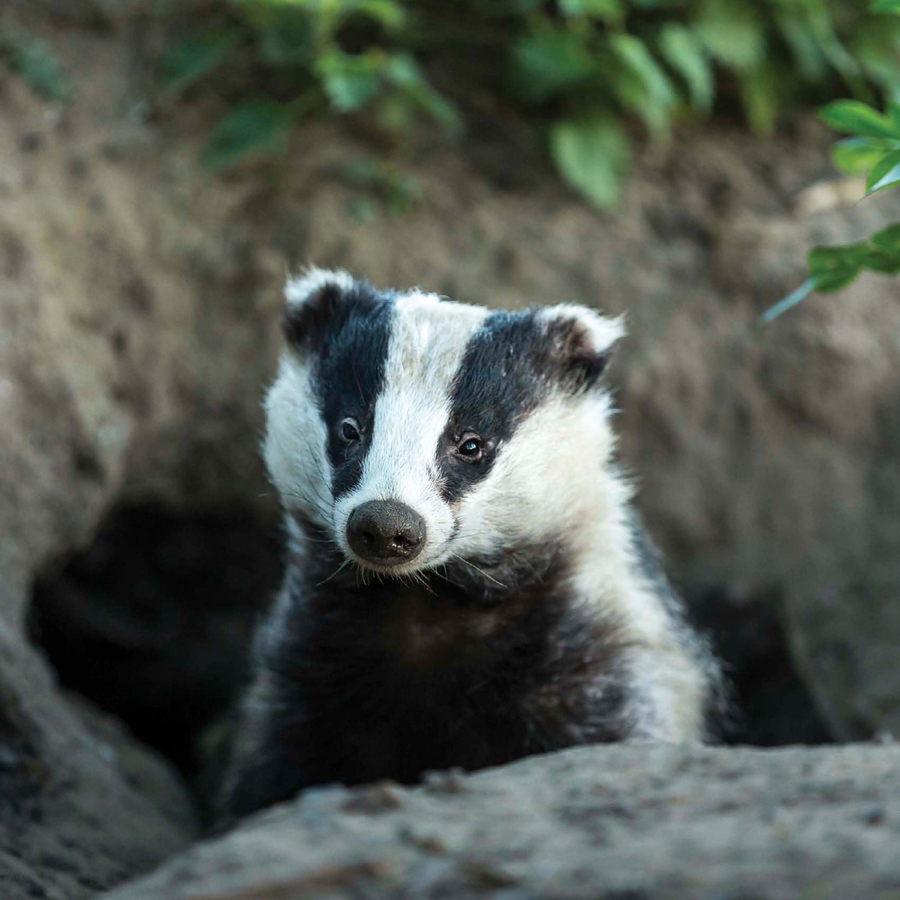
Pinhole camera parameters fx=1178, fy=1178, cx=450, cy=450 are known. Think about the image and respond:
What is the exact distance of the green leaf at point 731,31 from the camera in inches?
183

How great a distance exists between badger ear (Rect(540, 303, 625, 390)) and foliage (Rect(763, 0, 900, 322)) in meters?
0.53

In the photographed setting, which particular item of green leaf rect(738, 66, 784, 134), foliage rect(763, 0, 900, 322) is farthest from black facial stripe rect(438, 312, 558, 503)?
green leaf rect(738, 66, 784, 134)

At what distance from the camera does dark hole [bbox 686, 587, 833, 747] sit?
14.3 feet

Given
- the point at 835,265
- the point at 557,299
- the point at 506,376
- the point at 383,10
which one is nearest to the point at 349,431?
the point at 506,376

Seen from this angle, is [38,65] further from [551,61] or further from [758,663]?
[758,663]

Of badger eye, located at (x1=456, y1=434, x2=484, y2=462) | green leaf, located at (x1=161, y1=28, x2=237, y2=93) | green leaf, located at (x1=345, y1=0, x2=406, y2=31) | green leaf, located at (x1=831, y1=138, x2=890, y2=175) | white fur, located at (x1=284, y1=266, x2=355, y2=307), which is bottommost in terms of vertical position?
badger eye, located at (x1=456, y1=434, x2=484, y2=462)

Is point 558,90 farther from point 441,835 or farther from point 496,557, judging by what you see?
point 441,835

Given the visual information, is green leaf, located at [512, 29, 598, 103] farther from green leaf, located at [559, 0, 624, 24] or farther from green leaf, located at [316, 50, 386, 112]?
green leaf, located at [316, 50, 386, 112]

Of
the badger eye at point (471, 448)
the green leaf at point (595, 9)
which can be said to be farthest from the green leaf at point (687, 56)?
the badger eye at point (471, 448)

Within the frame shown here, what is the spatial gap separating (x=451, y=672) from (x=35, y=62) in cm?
278

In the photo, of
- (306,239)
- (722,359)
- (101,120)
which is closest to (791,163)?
(722,359)

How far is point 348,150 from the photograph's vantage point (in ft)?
15.6

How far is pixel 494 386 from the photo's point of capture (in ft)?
9.71

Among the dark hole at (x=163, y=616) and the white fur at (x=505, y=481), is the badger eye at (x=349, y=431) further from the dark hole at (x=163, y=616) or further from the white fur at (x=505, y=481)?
the dark hole at (x=163, y=616)
